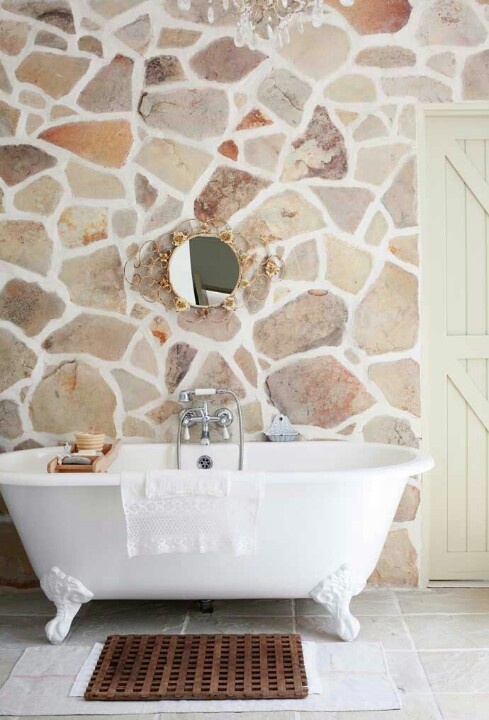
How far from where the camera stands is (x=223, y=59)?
3732mm

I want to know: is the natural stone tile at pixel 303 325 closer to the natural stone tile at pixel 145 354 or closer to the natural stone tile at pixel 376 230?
the natural stone tile at pixel 376 230

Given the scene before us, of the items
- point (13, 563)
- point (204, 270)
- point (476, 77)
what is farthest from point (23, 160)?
point (476, 77)

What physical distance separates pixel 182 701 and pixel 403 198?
93.3 inches

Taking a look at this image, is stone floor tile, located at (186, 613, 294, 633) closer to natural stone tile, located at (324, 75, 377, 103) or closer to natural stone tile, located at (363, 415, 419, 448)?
natural stone tile, located at (363, 415, 419, 448)

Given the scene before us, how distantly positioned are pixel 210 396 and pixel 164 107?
1374 mm

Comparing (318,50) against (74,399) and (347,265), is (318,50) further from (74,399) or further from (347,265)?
(74,399)

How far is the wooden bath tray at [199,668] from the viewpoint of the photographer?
2621 millimetres

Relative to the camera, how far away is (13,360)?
12.5 feet

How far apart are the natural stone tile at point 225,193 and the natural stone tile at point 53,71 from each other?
0.80 m

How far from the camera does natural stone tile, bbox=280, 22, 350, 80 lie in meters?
3.71

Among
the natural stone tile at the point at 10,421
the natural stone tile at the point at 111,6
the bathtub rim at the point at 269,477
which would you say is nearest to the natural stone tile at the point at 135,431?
the natural stone tile at the point at 10,421

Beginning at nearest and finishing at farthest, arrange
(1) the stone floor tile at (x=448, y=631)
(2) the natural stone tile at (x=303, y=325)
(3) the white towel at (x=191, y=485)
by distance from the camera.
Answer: (3) the white towel at (x=191, y=485)
(1) the stone floor tile at (x=448, y=631)
(2) the natural stone tile at (x=303, y=325)

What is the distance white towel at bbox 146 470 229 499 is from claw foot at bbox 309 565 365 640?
1.86 ft

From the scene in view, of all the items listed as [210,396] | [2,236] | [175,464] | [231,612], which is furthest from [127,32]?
[231,612]
